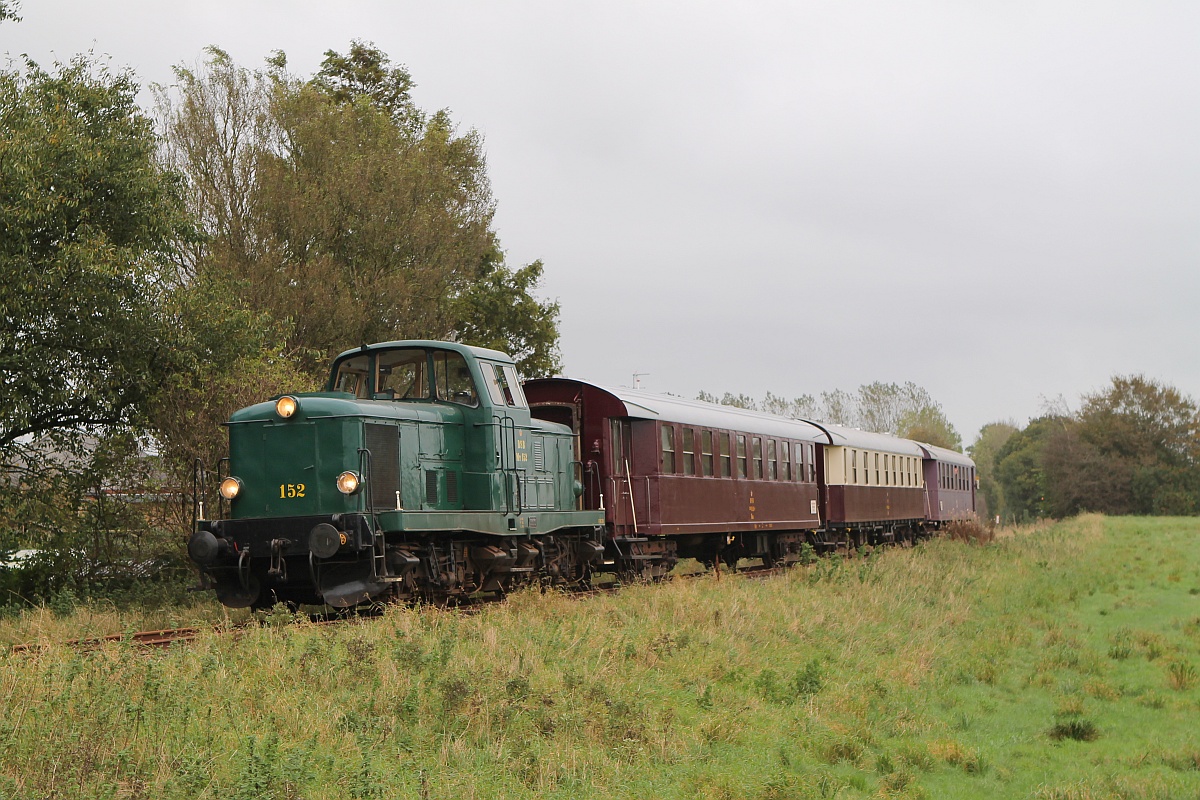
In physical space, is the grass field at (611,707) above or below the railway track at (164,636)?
below

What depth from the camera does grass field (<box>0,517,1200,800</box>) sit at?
702cm

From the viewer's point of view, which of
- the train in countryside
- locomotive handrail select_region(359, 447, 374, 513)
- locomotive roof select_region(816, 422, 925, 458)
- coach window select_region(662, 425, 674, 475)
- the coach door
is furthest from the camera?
locomotive roof select_region(816, 422, 925, 458)

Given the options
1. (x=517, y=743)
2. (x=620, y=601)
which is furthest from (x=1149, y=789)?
(x=620, y=601)

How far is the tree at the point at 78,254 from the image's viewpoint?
15844mm

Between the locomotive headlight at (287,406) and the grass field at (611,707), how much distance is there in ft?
9.26

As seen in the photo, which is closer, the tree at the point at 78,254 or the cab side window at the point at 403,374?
the cab side window at the point at 403,374

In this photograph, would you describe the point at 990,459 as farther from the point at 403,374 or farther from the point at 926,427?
the point at 403,374

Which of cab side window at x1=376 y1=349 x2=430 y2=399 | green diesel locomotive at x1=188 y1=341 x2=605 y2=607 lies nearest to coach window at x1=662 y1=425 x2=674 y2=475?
green diesel locomotive at x1=188 y1=341 x2=605 y2=607

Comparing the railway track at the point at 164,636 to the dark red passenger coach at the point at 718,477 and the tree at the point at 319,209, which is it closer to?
the dark red passenger coach at the point at 718,477

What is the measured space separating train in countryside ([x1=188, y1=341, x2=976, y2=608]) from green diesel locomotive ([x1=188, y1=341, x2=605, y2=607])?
0.07 ft

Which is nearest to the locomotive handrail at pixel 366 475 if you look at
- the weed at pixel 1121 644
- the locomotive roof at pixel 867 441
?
the weed at pixel 1121 644

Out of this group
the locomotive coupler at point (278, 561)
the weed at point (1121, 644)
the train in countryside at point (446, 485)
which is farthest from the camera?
the weed at point (1121, 644)

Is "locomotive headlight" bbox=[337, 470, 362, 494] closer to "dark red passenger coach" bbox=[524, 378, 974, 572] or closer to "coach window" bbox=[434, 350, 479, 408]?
"coach window" bbox=[434, 350, 479, 408]

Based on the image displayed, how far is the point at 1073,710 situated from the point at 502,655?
569 centimetres
